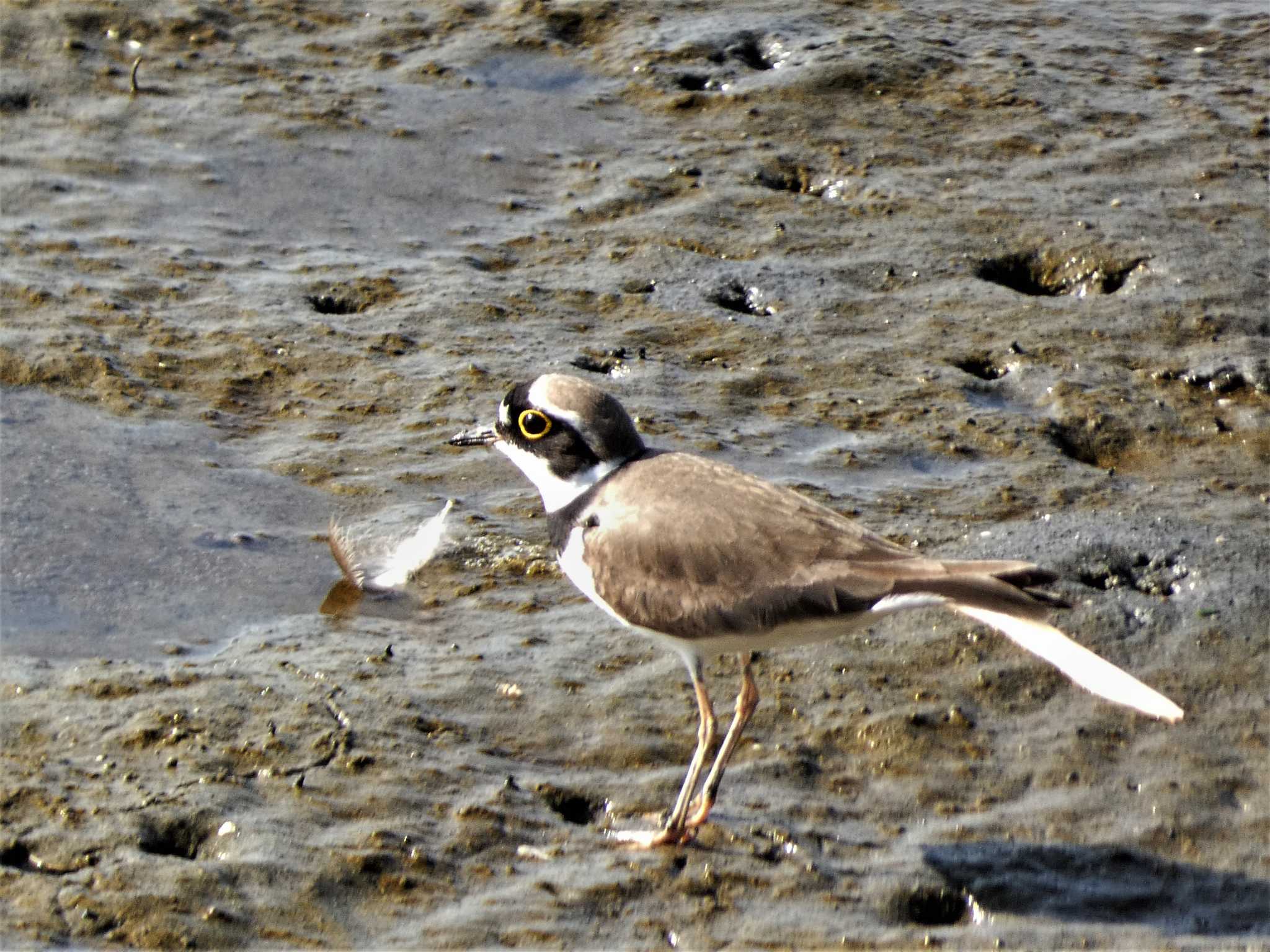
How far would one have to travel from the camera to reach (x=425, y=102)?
33.3ft

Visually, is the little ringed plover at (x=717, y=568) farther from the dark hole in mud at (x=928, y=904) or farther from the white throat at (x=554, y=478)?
the dark hole in mud at (x=928, y=904)

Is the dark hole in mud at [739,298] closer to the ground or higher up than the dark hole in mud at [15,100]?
closer to the ground

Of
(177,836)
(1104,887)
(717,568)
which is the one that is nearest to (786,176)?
(717,568)

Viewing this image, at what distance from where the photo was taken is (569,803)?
5266mm

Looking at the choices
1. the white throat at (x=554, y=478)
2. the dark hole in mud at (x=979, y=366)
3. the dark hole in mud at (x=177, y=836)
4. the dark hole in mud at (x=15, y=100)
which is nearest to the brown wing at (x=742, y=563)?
the white throat at (x=554, y=478)

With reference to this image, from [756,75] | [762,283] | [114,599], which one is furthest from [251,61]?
[114,599]

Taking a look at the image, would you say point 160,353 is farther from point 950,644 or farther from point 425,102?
point 950,644

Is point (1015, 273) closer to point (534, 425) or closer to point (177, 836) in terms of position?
point (534, 425)

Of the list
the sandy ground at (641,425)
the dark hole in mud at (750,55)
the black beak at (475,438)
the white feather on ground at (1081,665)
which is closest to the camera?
the white feather on ground at (1081,665)

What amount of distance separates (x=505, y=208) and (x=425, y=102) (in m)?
1.46

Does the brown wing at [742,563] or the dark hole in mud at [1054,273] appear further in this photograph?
the dark hole in mud at [1054,273]

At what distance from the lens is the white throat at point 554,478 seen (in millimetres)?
5582

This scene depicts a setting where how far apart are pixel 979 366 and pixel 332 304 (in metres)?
3.09

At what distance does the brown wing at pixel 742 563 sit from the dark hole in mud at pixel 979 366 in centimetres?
267
